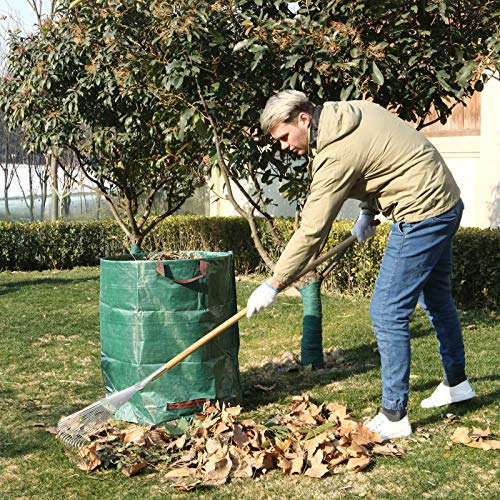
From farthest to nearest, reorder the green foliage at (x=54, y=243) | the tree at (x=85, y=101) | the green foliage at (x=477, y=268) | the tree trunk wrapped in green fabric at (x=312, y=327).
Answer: the green foliage at (x=54, y=243), the green foliage at (x=477, y=268), the tree at (x=85, y=101), the tree trunk wrapped in green fabric at (x=312, y=327)

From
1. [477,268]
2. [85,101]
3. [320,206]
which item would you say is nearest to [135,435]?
[320,206]

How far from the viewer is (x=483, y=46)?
5.34 m

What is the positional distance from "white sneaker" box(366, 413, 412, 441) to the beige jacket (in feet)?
2.87

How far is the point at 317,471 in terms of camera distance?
138 inches

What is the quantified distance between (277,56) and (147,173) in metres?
5.02

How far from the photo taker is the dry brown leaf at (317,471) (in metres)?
3.48

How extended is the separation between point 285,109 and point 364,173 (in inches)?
19.4

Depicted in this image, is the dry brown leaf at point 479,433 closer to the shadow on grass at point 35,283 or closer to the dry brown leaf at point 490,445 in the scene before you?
the dry brown leaf at point 490,445

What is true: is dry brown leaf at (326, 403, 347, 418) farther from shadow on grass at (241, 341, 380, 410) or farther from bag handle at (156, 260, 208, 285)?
bag handle at (156, 260, 208, 285)

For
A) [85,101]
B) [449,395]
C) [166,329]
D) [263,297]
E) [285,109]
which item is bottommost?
[449,395]

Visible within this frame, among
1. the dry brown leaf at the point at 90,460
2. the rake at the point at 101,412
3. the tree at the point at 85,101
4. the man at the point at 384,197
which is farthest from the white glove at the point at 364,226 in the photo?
the tree at the point at 85,101

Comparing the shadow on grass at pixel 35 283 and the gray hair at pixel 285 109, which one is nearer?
the gray hair at pixel 285 109

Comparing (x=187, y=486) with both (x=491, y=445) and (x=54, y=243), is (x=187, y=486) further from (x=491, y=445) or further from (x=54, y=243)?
(x=54, y=243)

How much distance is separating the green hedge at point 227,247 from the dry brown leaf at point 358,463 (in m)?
4.61
